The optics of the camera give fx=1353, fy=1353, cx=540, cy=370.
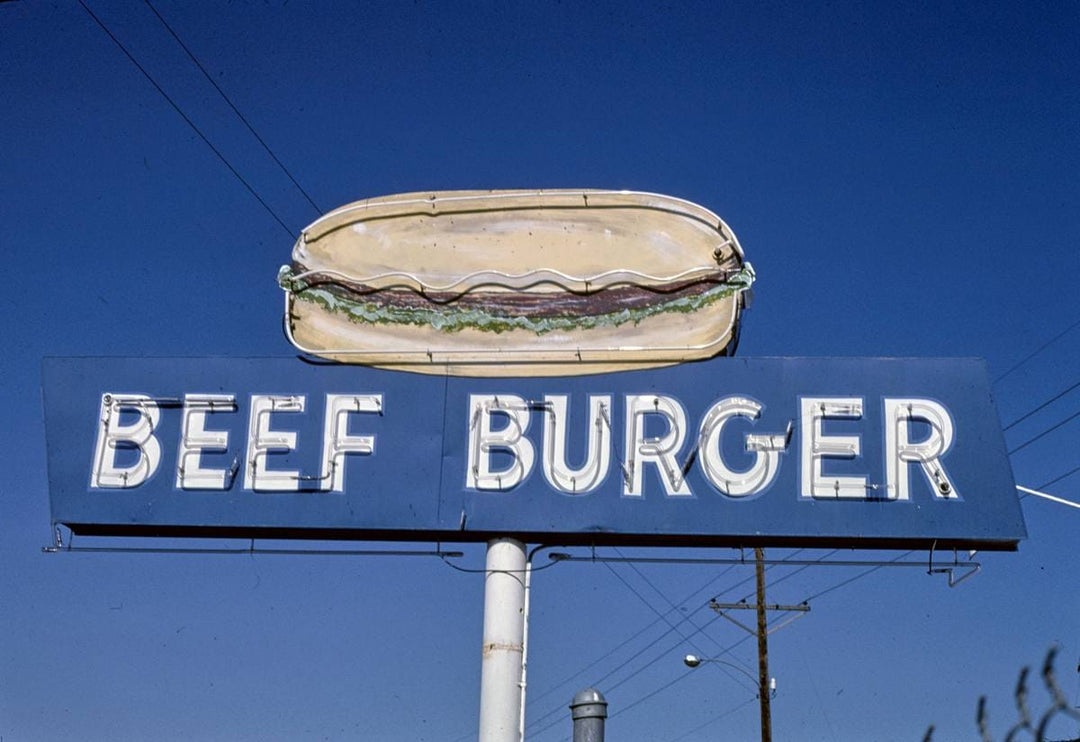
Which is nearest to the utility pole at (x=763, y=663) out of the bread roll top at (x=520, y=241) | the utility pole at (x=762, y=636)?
the utility pole at (x=762, y=636)

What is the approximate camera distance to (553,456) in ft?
37.1

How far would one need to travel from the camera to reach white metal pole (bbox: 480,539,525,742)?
1077cm

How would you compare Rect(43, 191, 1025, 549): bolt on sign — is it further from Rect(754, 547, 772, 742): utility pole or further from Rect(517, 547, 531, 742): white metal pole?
Rect(754, 547, 772, 742): utility pole

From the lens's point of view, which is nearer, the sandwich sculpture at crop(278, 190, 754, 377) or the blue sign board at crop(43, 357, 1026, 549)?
the blue sign board at crop(43, 357, 1026, 549)

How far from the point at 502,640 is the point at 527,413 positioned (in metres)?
1.90

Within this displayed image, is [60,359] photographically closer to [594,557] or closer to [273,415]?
[273,415]

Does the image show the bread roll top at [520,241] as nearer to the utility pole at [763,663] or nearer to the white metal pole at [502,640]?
the white metal pole at [502,640]

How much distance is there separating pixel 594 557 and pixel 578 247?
2.64m

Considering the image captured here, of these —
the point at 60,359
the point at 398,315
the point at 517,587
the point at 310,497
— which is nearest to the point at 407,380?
the point at 398,315

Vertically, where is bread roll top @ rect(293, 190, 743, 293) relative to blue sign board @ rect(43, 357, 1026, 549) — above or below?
above

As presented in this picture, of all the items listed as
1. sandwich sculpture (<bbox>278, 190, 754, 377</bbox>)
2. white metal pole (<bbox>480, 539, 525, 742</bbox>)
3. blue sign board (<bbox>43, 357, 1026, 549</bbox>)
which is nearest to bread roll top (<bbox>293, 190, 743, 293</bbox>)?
sandwich sculpture (<bbox>278, 190, 754, 377</bbox>)

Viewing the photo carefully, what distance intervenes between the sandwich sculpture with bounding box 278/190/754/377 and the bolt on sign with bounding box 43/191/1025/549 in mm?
19

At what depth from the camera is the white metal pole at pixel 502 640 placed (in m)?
10.8

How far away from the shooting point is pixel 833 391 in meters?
11.3
